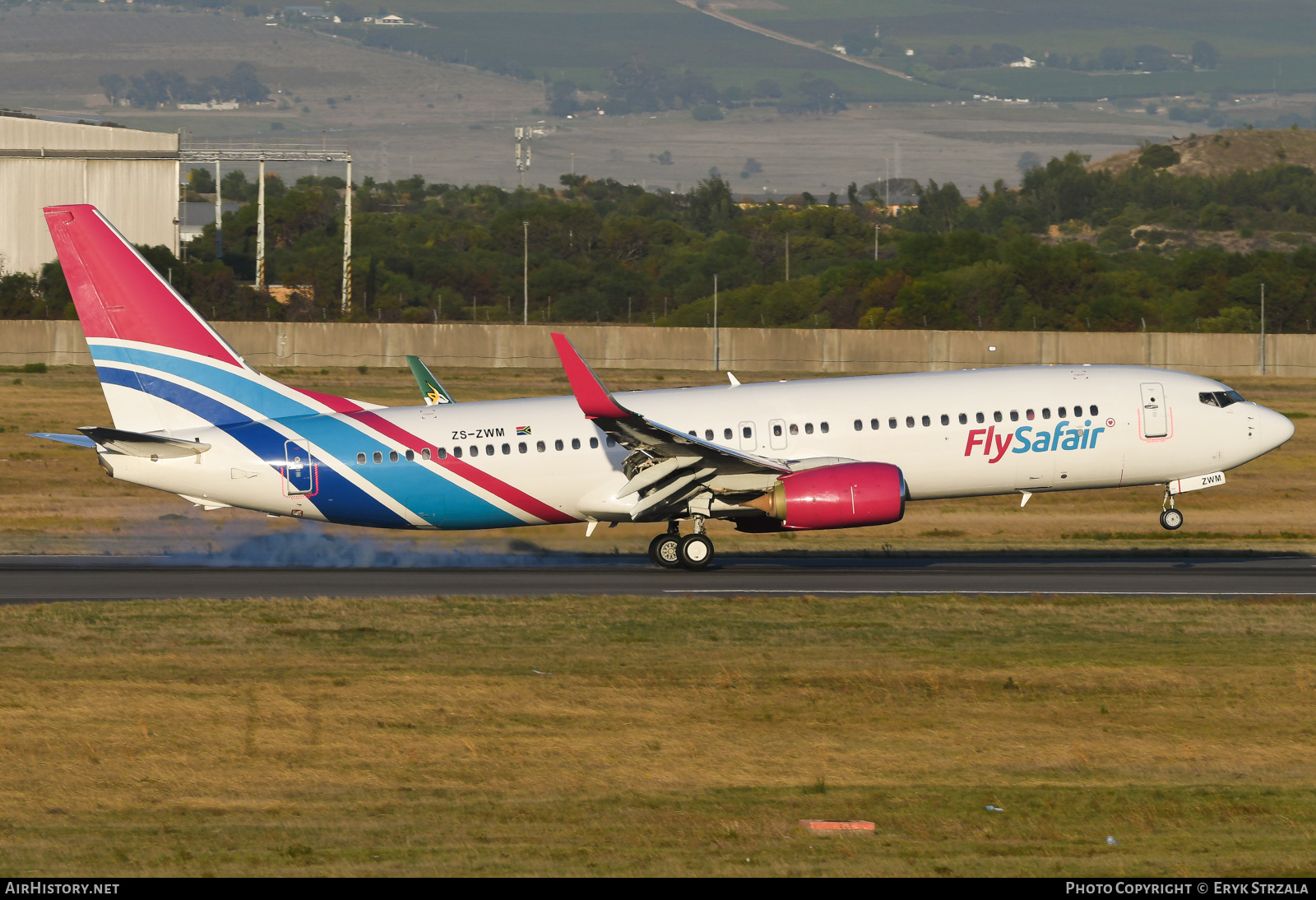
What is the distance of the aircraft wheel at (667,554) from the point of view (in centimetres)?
3384

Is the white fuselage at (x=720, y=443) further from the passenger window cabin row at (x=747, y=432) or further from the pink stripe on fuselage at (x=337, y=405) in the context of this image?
the pink stripe on fuselage at (x=337, y=405)

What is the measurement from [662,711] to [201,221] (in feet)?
556

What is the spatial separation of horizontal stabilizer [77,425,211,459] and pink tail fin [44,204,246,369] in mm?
2064

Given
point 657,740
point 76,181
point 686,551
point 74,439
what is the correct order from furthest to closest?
point 76,181 → point 686,551 → point 74,439 → point 657,740

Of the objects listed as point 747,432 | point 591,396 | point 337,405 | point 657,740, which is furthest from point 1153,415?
point 657,740

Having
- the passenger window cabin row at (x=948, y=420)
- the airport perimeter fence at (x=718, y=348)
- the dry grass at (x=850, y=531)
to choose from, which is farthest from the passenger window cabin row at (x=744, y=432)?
the airport perimeter fence at (x=718, y=348)

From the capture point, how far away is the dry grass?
3978 cm

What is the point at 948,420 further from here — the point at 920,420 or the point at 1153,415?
the point at 1153,415

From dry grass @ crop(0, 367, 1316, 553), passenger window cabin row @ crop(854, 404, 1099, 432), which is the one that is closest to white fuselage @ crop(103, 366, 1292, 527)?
passenger window cabin row @ crop(854, 404, 1099, 432)

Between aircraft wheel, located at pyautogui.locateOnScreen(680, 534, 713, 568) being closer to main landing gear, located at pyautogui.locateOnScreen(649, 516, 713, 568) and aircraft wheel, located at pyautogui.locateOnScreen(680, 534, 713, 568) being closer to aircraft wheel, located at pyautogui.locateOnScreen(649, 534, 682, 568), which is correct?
main landing gear, located at pyautogui.locateOnScreen(649, 516, 713, 568)

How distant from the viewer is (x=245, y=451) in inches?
1294

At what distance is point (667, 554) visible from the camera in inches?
1335

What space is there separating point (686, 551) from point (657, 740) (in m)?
15.1

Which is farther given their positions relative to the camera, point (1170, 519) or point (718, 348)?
point (718, 348)
